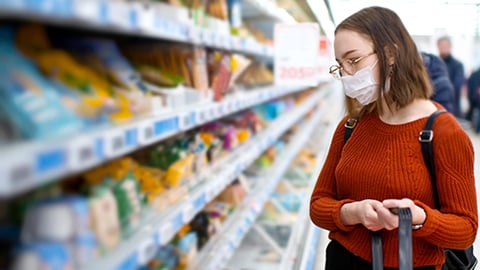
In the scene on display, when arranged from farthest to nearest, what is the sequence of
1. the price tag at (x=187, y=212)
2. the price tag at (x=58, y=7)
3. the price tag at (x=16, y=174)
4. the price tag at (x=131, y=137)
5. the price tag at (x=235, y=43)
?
1. the price tag at (x=235, y=43)
2. the price tag at (x=187, y=212)
3. the price tag at (x=131, y=137)
4. the price tag at (x=58, y=7)
5. the price tag at (x=16, y=174)

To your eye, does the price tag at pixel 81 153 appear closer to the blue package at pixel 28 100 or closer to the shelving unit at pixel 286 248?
the blue package at pixel 28 100

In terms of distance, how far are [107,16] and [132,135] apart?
284 mm

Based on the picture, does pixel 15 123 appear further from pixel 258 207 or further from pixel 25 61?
pixel 258 207

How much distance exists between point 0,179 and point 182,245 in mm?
1296

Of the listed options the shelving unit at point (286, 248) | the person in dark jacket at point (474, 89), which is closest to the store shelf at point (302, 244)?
the shelving unit at point (286, 248)

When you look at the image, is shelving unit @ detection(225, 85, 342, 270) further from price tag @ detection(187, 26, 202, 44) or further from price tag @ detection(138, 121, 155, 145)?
price tag @ detection(138, 121, 155, 145)

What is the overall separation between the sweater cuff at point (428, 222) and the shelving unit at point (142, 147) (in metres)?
0.68

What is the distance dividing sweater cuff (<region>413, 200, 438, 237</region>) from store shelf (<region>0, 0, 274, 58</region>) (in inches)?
32.5

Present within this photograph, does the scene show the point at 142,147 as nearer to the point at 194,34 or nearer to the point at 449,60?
the point at 194,34

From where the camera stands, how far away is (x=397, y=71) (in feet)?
5.15

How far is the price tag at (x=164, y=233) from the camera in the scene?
4.75ft

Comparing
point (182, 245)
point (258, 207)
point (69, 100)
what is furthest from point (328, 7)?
point (69, 100)

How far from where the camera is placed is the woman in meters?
1.50

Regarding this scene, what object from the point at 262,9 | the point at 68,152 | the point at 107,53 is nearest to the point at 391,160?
the point at 107,53
